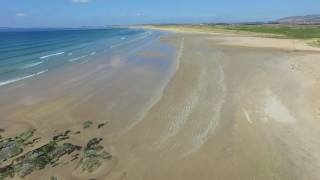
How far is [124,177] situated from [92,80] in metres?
17.7

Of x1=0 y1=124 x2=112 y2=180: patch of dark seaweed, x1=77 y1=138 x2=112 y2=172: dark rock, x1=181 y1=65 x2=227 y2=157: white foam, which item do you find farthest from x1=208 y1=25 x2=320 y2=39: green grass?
x1=0 y1=124 x2=112 y2=180: patch of dark seaweed

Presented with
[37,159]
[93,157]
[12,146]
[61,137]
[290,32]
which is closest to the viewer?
[37,159]

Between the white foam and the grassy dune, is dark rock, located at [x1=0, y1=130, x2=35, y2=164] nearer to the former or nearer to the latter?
the white foam

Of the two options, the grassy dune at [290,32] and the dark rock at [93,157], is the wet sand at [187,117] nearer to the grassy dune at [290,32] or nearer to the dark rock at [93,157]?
the dark rock at [93,157]

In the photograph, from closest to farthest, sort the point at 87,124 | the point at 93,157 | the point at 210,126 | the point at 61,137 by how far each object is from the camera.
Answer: the point at 93,157 → the point at 61,137 → the point at 210,126 → the point at 87,124

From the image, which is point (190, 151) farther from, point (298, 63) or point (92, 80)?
point (298, 63)

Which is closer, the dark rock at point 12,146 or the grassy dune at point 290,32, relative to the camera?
the dark rock at point 12,146

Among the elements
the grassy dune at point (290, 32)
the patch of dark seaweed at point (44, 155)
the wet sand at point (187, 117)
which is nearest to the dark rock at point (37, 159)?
the patch of dark seaweed at point (44, 155)

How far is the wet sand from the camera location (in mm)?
12133

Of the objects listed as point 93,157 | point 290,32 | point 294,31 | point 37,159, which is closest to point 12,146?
point 37,159

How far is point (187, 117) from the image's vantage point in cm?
1731

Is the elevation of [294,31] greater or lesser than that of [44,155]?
lesser

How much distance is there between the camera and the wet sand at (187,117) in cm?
1213

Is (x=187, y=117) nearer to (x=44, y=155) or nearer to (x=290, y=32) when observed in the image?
(x=44, y=155)
